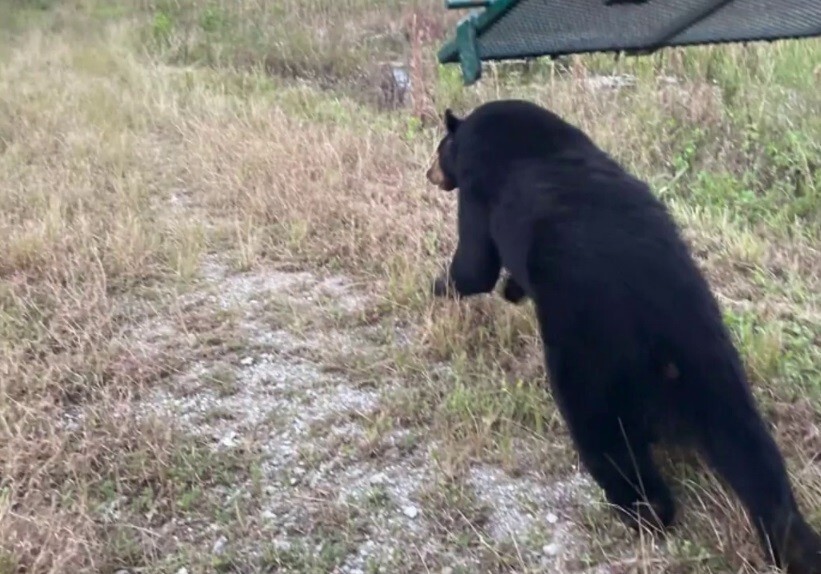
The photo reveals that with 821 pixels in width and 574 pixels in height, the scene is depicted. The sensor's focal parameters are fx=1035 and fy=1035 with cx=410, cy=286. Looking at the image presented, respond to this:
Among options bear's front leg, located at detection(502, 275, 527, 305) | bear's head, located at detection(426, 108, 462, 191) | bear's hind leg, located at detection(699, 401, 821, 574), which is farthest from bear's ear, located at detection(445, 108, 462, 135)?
bear's hind leg, located at detection(699, 401, 821, 574)

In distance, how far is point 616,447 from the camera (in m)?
3.26

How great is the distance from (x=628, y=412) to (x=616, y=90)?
5066 millimetres

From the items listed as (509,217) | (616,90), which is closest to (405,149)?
(616,90)

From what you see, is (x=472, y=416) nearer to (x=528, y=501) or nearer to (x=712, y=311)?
(x=528, y=501)

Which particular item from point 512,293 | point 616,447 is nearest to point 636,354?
point 616,447

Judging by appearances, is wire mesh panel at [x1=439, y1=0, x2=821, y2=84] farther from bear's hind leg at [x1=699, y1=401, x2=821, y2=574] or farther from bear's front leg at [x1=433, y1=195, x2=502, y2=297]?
bear's hind leg at [x1=699, y1=401, x2=821, y2=574]

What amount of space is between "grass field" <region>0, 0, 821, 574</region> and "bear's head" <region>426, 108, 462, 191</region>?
1.58ft

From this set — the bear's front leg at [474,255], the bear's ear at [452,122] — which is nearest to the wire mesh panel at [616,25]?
the bear's front leg at [474,255]

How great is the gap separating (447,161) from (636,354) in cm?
186

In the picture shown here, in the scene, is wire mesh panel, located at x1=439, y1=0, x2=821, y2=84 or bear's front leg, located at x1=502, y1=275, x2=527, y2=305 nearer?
wire mesh panel, located at x1=439, y1=0, x2=821, y2=84

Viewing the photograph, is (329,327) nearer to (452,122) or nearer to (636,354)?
(452,122)

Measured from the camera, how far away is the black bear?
3.00m

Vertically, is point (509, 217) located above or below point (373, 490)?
above

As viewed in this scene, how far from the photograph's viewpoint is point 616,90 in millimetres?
7840
